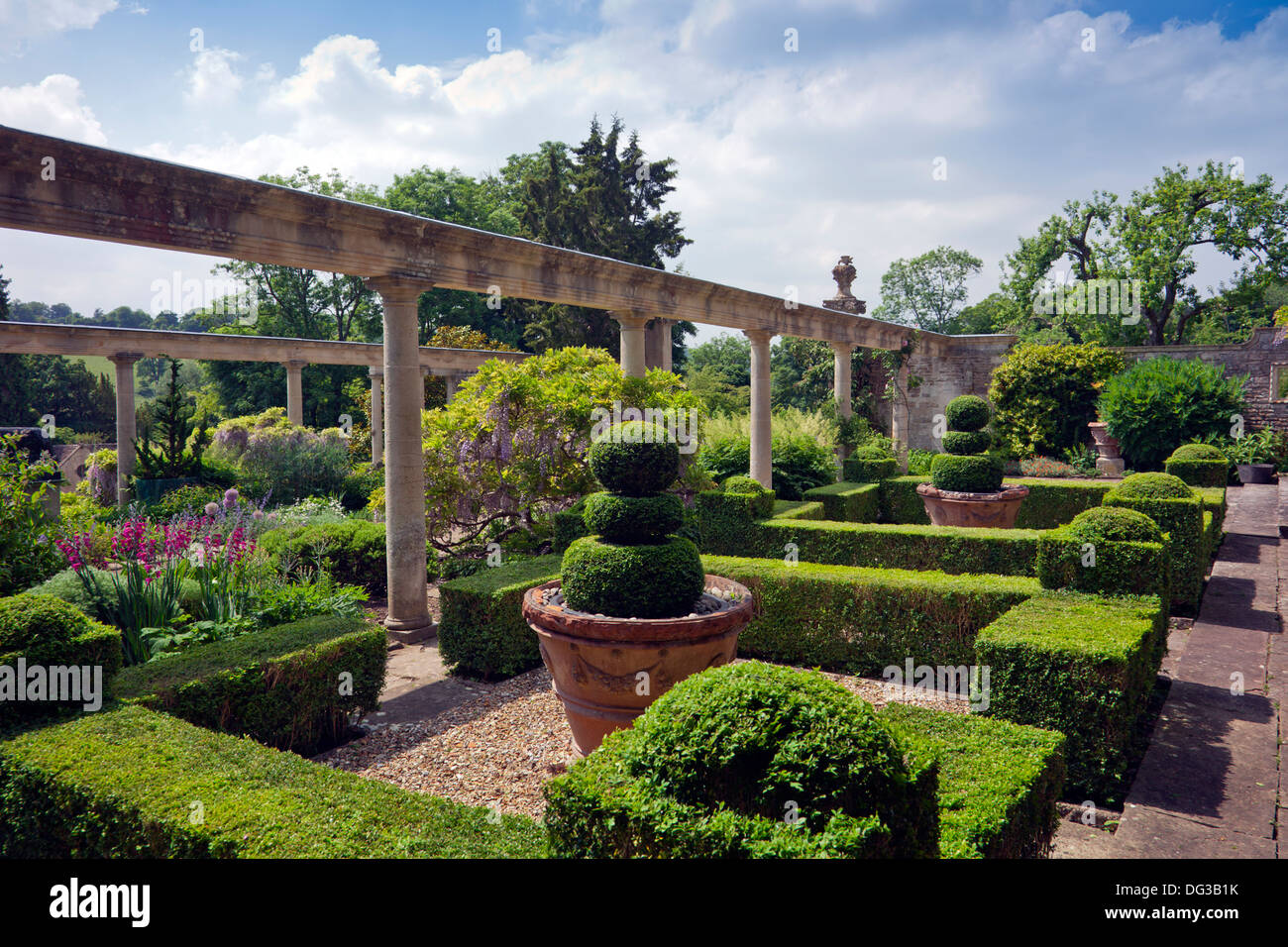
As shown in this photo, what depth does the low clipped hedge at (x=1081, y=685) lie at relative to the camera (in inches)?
203

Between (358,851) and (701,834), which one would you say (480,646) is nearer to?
(358,851)

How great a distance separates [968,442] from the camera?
13.2 metres

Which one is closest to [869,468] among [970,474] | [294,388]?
[970,474]

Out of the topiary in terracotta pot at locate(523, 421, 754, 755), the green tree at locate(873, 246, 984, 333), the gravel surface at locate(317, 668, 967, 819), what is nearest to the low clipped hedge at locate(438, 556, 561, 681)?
the gravel surface at locate(317, 668, 967, 819)

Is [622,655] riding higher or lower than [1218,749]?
higher

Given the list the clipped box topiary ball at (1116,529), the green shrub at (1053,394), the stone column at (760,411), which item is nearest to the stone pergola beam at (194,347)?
the stone column at (760,411)

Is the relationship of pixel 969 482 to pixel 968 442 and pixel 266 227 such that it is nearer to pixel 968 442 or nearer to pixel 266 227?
pixel 968 442

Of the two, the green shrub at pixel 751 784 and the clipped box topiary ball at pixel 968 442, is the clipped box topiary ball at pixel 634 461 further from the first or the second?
the clipped box topiary ball at pixel 968 442

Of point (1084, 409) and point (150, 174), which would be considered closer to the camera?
point (150, 174)

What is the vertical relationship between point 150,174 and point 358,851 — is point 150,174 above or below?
above

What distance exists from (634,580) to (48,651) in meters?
3.49

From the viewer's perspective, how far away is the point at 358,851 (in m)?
3.03
